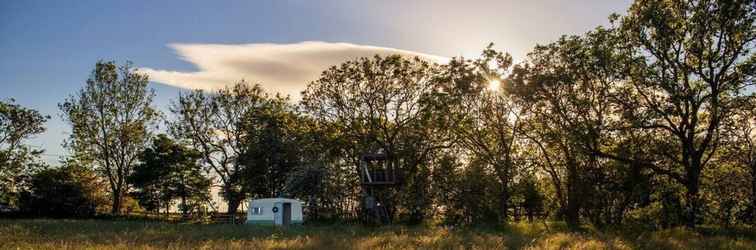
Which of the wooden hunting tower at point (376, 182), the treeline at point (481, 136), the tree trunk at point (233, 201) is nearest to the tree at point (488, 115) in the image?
the treeline at point (481, 136)

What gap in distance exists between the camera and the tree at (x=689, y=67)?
22.5m

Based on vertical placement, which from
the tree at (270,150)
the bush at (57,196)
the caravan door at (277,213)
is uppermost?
the tree at (270,150)

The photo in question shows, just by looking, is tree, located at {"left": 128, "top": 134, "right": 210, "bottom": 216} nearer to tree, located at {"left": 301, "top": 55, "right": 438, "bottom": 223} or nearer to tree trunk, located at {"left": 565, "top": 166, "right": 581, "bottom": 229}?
tree, located at {"left": 301, "top": 55, "right": 438, "bottom": 223}

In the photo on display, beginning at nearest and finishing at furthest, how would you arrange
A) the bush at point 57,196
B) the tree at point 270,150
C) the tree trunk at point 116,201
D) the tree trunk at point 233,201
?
1. the bush at point 57,196
2. the tree at point 270,150
3. the tree trunk at point 116,201
4. the tree trunk at point 233,201

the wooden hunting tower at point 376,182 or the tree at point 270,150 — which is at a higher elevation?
the tree at point 270,150

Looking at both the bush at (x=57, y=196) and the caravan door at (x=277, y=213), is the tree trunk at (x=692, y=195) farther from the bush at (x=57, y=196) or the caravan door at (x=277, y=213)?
the bush at (x=57, y=196)

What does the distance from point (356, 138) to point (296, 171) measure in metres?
6.64

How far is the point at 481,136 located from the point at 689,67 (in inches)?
583

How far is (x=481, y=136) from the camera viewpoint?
36.0 meters

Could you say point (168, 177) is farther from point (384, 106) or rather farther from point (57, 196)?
point (384, 106)

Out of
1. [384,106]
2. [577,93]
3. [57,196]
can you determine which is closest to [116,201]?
[57,196]

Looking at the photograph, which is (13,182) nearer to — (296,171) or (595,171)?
(296,171)

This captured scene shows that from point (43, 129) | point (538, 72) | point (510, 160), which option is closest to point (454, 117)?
point (510, 160)

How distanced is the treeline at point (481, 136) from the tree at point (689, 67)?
71mm
